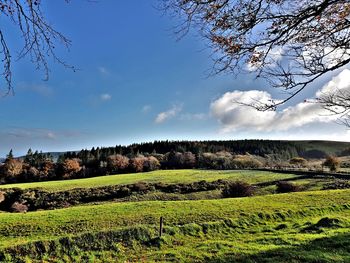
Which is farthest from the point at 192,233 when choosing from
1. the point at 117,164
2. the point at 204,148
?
the point at 204,148

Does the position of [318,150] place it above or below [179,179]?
above

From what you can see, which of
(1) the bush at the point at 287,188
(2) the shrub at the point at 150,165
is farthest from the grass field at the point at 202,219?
(2) the shrub at the point at 150,165

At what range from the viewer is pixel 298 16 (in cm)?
564

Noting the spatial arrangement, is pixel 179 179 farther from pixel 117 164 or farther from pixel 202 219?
pixel 117 164

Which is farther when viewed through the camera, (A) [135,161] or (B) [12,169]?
(A) [135,161]

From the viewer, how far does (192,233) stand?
18969 millimetres

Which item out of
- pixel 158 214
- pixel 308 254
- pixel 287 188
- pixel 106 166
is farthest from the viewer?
pixel 106 166

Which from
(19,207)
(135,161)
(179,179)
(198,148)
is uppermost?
(198,148)

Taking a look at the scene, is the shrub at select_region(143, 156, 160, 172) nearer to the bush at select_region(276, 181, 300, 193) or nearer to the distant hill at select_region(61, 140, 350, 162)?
the distant hill at select_region(61, 140, 350, 162)

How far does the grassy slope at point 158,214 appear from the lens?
23219mm

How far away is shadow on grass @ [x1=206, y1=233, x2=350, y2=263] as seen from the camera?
11.2 m

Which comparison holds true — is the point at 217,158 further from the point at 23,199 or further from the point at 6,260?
the point at 6,260

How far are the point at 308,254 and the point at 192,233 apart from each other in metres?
8.13

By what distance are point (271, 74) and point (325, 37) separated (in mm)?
1172
